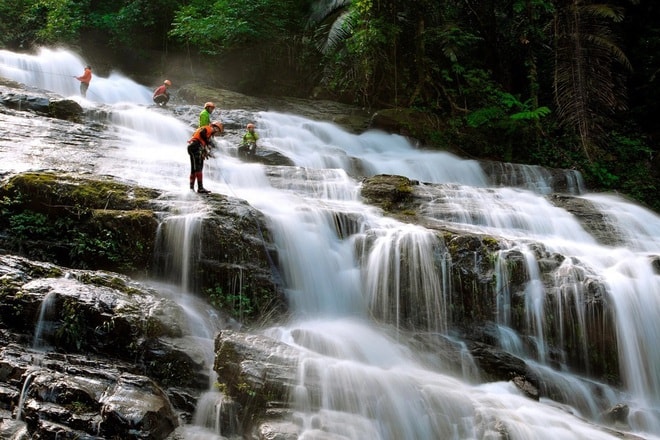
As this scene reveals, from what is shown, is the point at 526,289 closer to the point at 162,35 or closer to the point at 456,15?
the point at 456,15

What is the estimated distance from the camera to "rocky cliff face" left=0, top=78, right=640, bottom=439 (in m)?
4.54

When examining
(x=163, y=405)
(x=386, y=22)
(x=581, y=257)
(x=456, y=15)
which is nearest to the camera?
(x=163, y=405)

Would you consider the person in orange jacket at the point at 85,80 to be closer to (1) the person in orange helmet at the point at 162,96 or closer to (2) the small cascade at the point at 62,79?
(2) the small cascade at the point at 62,79

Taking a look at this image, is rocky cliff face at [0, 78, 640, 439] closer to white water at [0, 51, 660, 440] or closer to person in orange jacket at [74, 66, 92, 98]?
white water at [0, 51, 660, 440]

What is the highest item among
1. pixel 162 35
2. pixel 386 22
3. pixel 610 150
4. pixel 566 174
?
pixel 162 35

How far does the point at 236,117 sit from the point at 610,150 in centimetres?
1120

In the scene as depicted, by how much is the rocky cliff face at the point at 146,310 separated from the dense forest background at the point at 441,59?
229 inches

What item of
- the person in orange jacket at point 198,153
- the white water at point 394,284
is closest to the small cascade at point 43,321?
the white water at point 394,284

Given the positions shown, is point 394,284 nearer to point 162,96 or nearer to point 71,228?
point 71,228

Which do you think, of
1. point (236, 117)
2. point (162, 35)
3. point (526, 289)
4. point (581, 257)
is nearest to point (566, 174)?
point (581, 257)

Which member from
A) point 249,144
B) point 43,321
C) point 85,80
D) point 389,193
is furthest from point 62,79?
point 43,321

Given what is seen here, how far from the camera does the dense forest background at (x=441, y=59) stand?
14.5 meters

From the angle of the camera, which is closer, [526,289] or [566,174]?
[526,289]

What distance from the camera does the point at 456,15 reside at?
56.5ft
